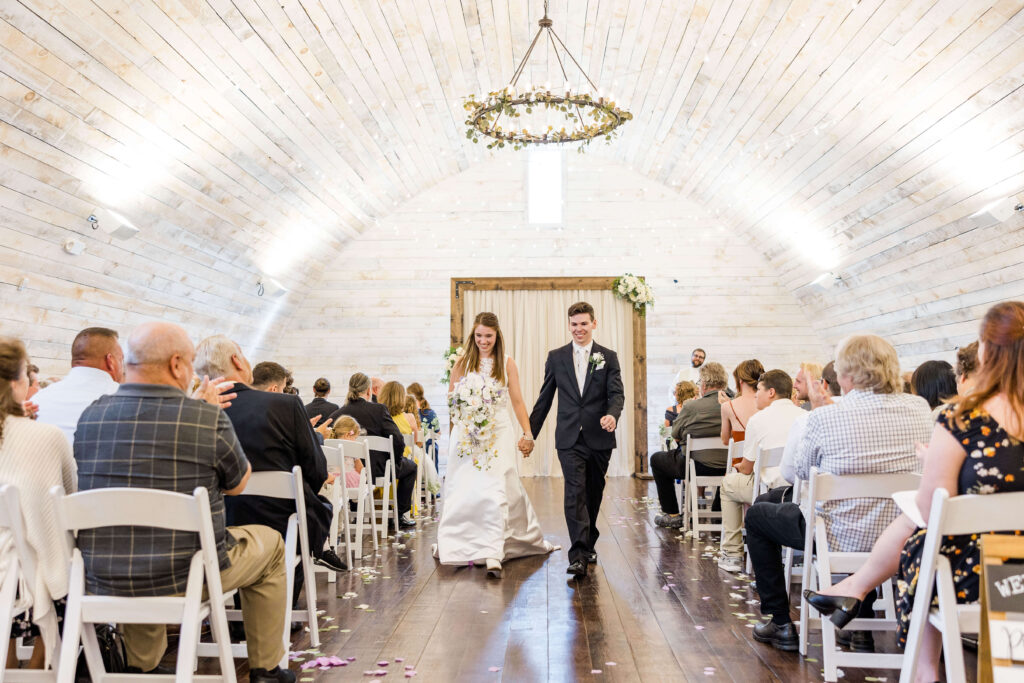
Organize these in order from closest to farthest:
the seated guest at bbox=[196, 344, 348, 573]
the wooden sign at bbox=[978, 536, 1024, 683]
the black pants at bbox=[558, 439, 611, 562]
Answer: the wooden sign at bbox=[978, 536, 1024, 683] → the seated guest at bbox=[196, 344, 348, 573] → the black pants at bbox=[558, 439, 611, 562]

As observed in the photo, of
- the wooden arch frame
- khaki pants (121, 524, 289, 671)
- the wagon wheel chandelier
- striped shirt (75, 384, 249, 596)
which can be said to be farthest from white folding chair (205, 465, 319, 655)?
the wooden arch frame

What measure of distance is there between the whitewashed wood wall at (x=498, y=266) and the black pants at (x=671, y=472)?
487cm

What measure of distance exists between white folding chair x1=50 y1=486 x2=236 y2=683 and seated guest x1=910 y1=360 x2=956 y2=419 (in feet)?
11.6

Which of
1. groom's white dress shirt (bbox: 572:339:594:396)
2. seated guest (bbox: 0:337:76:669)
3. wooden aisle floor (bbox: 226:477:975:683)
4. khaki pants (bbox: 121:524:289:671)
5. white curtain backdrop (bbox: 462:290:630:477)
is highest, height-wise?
white curtain backdrop (bbox: 462:290:630:477)

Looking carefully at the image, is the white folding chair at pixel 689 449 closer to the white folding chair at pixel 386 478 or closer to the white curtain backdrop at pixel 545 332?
the white folding chair at pixel 386 478

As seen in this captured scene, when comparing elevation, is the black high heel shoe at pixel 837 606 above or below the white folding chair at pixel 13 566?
below

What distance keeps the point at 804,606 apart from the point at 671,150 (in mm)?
7951

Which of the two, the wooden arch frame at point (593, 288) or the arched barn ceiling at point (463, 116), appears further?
the wooden arch frame at point (593, 288)

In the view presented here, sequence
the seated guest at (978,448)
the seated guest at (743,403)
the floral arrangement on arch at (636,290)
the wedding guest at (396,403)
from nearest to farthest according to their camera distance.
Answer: the seated guest at (978,448), the seated guest at (743,403), the wedding guest at (396,403), the floral arrangement on arch at (636,290)

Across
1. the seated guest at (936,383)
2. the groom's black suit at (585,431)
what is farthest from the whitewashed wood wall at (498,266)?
the seated guest at (936,383)

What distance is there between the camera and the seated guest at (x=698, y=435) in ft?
21.6

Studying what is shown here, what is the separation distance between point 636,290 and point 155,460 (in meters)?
9.74

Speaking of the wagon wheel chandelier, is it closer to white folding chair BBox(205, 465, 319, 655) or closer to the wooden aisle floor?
the wooden aisle floor

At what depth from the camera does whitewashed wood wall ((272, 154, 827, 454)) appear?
40.2 ft
